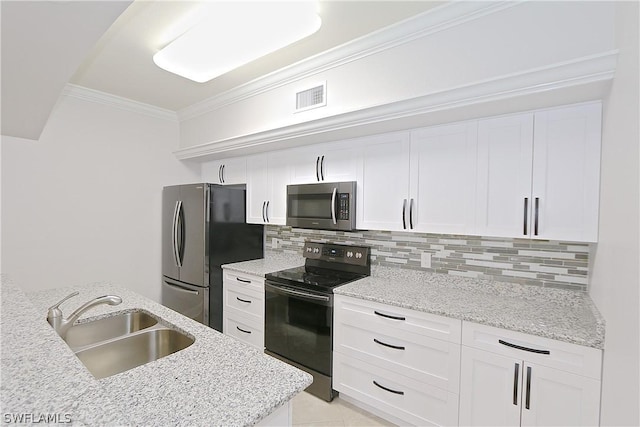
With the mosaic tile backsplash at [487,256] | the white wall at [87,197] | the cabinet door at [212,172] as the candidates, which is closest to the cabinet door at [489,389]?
the mosaic tile backsplash at [487,256]

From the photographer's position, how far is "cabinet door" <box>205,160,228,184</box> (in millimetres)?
3636

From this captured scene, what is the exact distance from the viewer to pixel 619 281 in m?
1.20

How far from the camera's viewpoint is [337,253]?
9.50 feet

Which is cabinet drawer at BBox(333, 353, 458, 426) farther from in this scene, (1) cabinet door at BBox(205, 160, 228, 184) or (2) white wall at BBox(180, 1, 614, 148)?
(1) cabinet door at BBox(205, 160, 228, 184)

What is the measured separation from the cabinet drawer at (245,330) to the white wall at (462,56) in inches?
71.5

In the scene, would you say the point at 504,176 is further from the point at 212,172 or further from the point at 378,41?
the point at 212,172

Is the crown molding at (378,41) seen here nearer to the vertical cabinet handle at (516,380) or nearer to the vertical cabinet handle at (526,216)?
the vertical cabinet handle at (526,216)

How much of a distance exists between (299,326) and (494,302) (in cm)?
140

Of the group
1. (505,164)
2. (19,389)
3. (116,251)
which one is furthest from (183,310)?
(505,164)

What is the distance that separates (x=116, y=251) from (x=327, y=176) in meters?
2.37

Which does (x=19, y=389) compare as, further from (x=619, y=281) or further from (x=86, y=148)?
(x=86, y=148)

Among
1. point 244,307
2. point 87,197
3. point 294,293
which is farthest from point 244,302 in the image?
point 87,197

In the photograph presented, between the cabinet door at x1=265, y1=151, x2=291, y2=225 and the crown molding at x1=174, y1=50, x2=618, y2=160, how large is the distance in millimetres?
439

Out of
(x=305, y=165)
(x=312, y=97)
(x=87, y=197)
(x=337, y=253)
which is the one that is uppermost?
(x=312, y=97)
